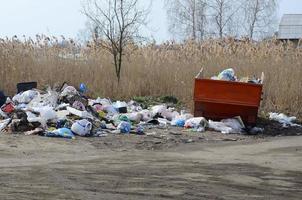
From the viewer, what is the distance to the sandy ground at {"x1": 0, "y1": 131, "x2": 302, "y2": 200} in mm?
7146

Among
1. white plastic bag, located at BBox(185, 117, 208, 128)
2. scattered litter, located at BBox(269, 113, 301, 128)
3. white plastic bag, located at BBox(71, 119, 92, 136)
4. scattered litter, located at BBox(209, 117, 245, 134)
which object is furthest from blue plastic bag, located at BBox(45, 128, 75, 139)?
scattered litter, located at BBox(269, 113, 301, 128)

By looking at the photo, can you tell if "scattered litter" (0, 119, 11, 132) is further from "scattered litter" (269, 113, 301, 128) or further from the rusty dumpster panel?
"scattered litter" (269, 113, 301, 128)

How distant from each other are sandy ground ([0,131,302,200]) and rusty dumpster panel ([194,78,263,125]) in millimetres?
1476

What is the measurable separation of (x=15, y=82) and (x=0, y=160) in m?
10.3

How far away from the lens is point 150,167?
8.87 metres

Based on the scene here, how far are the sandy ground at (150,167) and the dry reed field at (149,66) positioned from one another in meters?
5.96

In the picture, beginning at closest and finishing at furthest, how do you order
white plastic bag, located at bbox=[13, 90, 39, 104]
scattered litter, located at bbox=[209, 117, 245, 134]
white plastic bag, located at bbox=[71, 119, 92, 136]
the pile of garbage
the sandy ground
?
the sandy ground, white plastic bag, located at bbox=[71, 119, 92, 136], the pile of garbage, scattered litter, located at bbox=[209, 117, 245, 134], white plastic bag, located at bbox=[13, 90, 39, 104]

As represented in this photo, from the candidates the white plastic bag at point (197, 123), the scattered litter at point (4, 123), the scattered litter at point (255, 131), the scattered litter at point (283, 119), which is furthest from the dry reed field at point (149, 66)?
the scattered litter at point (4, 123)

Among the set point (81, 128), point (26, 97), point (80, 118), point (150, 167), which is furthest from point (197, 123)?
point (150, 167)

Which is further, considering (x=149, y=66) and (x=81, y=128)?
(x=149, y=66)

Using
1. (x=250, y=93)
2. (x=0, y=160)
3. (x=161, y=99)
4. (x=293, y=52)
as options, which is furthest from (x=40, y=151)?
(x=293, y=52)

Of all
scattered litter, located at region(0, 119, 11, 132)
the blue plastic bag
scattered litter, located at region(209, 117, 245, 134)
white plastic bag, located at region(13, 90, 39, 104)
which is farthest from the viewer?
white plastic bag, located at region(13, 90, 39, 104)

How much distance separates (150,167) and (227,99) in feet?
19.7

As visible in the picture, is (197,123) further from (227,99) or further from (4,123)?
(4,123)
